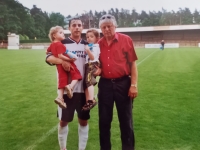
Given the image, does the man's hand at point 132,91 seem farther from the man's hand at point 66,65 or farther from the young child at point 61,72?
the man's hand at point 66,65

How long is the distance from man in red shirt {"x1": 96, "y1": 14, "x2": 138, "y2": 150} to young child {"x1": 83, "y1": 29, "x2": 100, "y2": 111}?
0.11 metres

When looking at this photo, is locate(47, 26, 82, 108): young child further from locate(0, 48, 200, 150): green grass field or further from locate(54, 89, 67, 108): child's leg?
locate(0, 48, 200, 150): green grass field

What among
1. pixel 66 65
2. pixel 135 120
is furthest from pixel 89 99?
pixel 135 120

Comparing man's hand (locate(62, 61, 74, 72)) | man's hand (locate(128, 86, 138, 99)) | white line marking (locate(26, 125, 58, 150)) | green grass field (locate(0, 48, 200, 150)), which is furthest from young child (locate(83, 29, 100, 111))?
white line marking (locate(26, 125, 58, 150))

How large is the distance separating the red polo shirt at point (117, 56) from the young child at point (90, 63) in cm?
12

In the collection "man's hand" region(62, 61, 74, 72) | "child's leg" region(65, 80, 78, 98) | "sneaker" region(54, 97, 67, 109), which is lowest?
"sneaker" region(54, 97, 67, 109)

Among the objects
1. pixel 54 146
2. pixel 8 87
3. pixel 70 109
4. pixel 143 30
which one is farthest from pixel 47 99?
pixel 143 30

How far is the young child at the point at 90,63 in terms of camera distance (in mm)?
3670

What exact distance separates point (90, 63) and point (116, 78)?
0.42 metres

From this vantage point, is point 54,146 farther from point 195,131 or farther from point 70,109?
point 195,131

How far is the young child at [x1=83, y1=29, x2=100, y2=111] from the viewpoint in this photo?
12.0 feet

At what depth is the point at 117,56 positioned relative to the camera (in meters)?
3.74

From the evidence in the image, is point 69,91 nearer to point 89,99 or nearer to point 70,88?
point 70,88

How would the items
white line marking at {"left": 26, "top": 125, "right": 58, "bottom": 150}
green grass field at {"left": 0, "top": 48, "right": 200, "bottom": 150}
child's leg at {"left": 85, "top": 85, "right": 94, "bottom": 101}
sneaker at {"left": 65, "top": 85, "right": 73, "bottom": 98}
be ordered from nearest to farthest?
sneaker at {"left": 65, "top": 85, "right": 73, "bottom": 98}, child's leg at {"left": 85, "top": 85, "right": 94, "bottom": 101}, white line marking at {"left": 26, "top": 125, "right": 58, "bottom": 150}, green grass field at {"left": 0, "top": 48, "right": 200, "bottom": 150}
